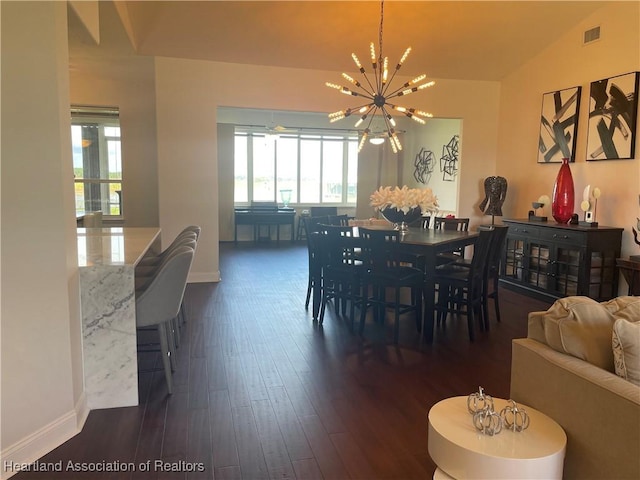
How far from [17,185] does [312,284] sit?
298 centimetres

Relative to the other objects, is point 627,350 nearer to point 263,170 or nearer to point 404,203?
point 404,203

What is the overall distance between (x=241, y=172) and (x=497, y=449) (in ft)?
30.7

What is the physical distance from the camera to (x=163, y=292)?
2.78 m

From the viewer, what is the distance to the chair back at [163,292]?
275 centimetres

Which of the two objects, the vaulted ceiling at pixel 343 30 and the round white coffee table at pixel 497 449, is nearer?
the round white coffee table at pixel 497 449

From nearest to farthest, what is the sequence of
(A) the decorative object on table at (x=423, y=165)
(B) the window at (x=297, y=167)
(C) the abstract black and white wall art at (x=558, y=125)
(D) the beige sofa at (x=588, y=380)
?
1. (D) the beige sofa at (x=588, y=380)
2. (C) the abstract black and white wall art at (x=558, y=125)
3. (A) the decorative object on table at (x=423, y=165)
4. (B) the window at (x=297, y=167)

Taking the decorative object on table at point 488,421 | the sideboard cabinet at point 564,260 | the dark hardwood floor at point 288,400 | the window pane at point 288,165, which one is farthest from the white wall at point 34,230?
the window pane at point 288,165

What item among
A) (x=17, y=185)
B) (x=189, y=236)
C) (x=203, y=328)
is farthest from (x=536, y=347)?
(x=203, y=328)

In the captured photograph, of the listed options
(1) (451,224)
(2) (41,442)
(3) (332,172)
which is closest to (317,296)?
(1) (451,224)

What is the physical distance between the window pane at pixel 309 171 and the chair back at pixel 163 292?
817cm

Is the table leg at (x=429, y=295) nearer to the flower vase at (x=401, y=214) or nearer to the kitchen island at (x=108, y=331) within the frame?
the flower vase at (x=401, y=214)

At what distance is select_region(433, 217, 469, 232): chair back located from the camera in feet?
16.9

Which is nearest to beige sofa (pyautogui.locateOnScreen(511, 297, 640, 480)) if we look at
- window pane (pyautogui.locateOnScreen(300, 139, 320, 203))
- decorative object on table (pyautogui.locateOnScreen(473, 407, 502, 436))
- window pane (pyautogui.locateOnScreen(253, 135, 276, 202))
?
A: decorative object on table (pyautogui.locateOnScreen(473, 407, 502, 436))

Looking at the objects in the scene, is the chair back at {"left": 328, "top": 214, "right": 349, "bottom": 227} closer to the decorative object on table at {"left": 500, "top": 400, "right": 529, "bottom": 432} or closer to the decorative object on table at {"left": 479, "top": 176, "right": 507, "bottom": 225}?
the decorative object on table at {"left": 479, "top": 176, "right": 507, "bottom": 225}
